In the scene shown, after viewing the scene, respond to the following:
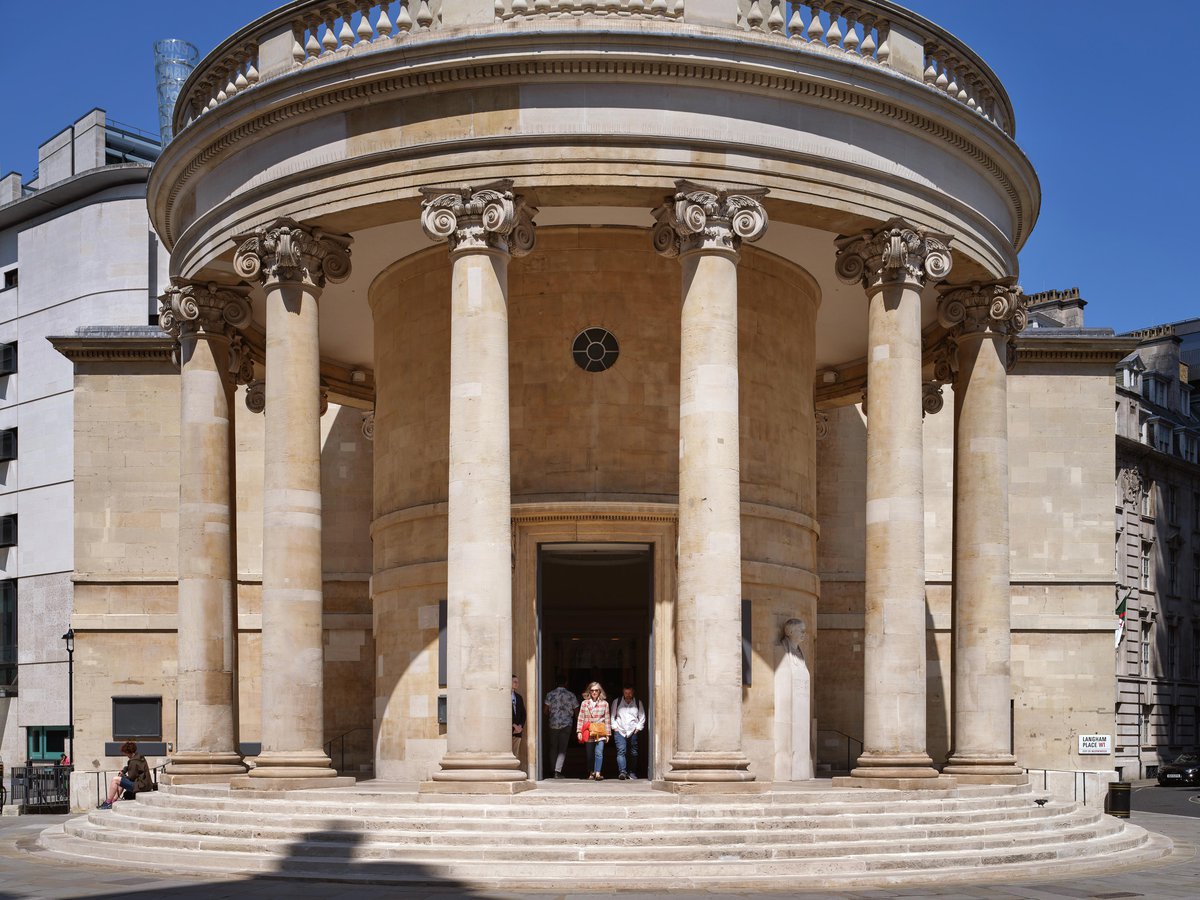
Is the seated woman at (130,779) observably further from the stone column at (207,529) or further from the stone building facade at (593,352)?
the stone column at (207,529)

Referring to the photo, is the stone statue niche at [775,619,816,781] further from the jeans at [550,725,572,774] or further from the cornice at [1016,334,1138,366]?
the cornice at [1016,334,1138,366]

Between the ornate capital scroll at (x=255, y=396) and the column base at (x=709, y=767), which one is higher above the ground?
the ornate capital scroll at (x=255, y=396)

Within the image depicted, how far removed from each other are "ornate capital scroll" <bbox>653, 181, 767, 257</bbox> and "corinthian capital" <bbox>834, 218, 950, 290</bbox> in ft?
9.24

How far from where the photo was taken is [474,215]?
87.1ft

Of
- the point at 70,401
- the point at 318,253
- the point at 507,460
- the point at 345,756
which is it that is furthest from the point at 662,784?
the point at 70,401

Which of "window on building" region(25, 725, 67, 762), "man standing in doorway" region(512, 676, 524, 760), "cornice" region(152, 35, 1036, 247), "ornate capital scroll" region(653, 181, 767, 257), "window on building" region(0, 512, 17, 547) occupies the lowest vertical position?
"window on building" region(25, 725, 67, 762)

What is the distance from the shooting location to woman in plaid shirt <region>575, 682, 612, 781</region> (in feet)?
100

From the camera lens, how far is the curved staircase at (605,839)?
22.7 meters

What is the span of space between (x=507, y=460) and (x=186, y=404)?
370 inches

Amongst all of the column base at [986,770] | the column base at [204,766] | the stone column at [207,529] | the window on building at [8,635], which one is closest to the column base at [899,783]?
the column base at [986,770]

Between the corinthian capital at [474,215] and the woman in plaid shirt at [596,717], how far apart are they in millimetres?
9554

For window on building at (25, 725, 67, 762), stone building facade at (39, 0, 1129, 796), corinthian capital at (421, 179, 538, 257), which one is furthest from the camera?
window on building at (25, 725, 67, 762)

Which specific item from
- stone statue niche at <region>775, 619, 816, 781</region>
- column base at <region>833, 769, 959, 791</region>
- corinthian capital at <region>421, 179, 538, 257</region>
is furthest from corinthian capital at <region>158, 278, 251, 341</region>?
column base at <region>833, 769, 959, 791</region>

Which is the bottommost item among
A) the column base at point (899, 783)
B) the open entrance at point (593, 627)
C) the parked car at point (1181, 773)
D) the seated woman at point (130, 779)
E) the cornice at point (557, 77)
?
the parked car at point (1181, 773)
